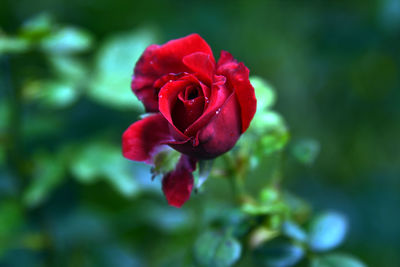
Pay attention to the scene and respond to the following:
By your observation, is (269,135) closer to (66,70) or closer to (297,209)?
(297,209)

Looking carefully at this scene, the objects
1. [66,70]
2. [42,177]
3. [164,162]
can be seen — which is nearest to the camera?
[164,162]

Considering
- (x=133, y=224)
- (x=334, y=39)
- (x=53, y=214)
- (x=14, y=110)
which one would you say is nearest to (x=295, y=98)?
(x=334, y=39)

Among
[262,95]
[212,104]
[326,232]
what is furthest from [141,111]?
[212,104]

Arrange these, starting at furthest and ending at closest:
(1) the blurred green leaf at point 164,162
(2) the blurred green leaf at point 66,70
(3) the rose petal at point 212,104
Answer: (2) the blurred green leaf at point 66,70
(1) the blurred green leaf at point 164,162
(3) the rose petal at point 212,104

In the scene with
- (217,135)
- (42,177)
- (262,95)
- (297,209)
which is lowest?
(42,177)

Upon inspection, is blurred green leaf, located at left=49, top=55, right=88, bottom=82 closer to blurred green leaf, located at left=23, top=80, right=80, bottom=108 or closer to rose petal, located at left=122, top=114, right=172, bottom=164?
blurred green leaf, located at left=23, top=80, right=80, bottom=108

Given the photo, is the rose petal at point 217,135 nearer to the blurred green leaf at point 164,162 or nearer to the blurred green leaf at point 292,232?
the blurred green leaf at point 164,162

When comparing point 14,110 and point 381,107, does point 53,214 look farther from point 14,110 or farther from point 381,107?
point 381,107

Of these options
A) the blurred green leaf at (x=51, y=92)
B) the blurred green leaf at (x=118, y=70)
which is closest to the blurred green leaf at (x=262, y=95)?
the blurred green leaf at (x=118, y=70)
